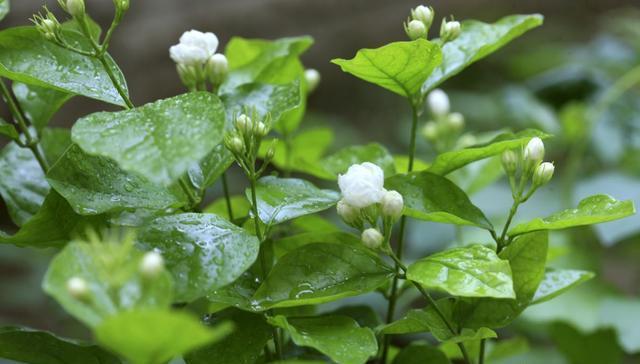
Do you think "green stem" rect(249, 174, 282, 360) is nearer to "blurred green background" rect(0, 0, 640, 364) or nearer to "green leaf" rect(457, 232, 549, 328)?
"green leaf" rect(457, 232, 549, 328)

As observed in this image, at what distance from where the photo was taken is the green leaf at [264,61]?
0.92 metres

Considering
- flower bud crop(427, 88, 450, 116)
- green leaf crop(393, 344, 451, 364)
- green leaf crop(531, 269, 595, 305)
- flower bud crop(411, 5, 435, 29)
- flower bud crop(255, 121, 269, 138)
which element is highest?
flower bud crop(411, 5, 435, 29)

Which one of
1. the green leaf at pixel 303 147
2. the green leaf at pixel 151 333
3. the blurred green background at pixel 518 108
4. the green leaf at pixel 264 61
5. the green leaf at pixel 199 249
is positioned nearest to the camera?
the green leaf at pixel 151 333

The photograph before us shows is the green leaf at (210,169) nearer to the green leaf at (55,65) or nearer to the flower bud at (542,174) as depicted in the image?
the green leaf at (55,65)

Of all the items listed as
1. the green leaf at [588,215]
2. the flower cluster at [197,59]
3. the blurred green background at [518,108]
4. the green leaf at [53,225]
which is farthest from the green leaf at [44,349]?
the blurred green background at [518,108]

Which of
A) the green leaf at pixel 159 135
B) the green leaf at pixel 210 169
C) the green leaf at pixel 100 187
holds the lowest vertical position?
the green leaf at pixel 210 169

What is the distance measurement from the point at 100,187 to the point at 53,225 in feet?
0.24

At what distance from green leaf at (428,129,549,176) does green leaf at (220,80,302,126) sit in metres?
0.17

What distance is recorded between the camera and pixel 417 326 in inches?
27.8

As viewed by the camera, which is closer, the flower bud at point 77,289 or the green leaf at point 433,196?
the flower bud at point 77,289

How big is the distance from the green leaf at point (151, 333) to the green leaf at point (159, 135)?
102 mm

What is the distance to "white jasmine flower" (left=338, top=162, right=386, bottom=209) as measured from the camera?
0.68 meters

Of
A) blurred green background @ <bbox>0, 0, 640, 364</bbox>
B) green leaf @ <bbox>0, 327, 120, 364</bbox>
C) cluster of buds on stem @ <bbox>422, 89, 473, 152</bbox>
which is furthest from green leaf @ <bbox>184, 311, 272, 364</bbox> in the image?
cluster of buds on stem @ <bbox>422, 89, 473, 152</bbox>

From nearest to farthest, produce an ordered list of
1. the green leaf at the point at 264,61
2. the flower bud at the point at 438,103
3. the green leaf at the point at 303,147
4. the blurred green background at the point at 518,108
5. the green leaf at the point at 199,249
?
the green leaf at the point at 199,249, the green leaf at the point at 264,61, the green leaf at the point at 303,147, the flower bud at the point at 438,103, the blurred green background at the point at 518,108
